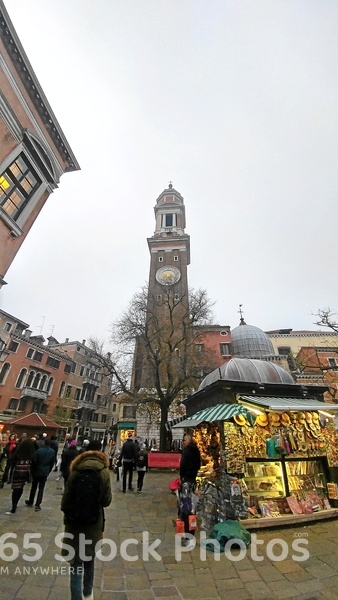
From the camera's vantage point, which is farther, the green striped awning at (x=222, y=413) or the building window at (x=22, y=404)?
the building window at (x=22, y=404)

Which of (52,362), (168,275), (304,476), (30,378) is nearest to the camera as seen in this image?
(304,476)

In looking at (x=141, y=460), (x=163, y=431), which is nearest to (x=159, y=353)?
(x=163, y=431)

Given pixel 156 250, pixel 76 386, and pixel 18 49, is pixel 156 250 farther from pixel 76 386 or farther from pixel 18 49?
pixel 18 49

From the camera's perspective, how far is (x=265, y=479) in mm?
6930

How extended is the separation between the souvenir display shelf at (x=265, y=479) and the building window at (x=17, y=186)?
11.6 meters

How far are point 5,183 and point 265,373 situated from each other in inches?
459

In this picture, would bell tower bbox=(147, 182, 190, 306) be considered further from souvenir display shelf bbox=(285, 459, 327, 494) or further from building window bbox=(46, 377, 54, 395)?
souvenir display shelf bbox=(285, 459, 327, 494)

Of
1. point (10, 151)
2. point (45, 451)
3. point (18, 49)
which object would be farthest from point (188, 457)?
point (18, 49)

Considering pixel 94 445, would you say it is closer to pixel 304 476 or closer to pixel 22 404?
pixel 304 476

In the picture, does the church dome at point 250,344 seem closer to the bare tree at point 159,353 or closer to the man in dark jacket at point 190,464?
the bare tree at point 159,353

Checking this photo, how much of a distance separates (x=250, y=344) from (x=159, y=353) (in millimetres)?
16668

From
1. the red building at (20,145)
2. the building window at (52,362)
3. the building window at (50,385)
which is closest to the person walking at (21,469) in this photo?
the red building at (20,145)

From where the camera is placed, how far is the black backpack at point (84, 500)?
3.07 m

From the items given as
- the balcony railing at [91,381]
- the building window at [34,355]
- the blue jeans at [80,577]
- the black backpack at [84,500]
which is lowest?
the blue jeans at [80,577]
